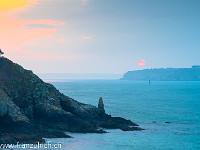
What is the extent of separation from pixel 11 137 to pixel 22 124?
5.00 metres

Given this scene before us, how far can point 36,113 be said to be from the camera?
48.2 m

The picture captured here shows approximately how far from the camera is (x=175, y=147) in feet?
119

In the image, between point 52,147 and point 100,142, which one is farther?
point 100,142

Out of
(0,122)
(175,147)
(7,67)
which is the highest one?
(7,67)

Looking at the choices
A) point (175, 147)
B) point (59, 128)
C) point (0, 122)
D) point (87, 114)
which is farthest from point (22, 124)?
point (175, 147)

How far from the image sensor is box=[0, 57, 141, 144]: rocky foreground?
3990cm

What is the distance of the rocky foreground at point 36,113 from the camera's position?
3990 centimetres

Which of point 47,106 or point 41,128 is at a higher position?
point 47,106

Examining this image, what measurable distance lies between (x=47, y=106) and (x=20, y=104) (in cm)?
494

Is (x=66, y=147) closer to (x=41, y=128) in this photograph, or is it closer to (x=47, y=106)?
(x=41, y=128)

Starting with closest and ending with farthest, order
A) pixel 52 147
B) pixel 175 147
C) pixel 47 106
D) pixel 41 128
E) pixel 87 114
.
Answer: pixel 52 147, pixel 175 147, pixel 41 128, pixel 47 106, pixel 87 114

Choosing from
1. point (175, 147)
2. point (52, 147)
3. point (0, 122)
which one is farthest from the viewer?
point (0, 122)

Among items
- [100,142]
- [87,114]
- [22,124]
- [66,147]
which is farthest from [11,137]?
[87,114]

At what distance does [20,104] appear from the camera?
48594 mm
